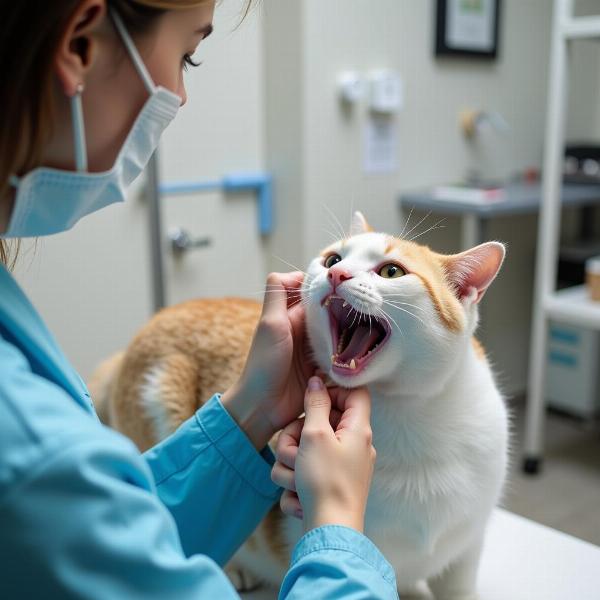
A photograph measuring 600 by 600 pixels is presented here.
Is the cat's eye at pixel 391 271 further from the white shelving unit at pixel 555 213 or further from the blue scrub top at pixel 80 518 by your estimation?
the white shelving unit at pixel 555 213

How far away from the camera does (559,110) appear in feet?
6.19

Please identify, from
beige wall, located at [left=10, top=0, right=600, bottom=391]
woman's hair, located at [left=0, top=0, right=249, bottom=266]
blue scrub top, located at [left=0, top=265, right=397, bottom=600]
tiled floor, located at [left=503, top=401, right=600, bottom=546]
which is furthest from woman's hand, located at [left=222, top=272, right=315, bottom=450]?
tiled floor, located at [left=503, top=401, right=600, bottom=546]

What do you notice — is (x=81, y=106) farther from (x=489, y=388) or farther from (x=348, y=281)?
(x=489, y=388)

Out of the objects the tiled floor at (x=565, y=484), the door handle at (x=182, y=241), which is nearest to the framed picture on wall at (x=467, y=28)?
the door handle at (x=182, y=241)

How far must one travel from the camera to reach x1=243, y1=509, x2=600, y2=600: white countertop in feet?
2.70

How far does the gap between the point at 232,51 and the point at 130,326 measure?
87cm

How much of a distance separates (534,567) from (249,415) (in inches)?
16.6

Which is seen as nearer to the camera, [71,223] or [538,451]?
[71,223]

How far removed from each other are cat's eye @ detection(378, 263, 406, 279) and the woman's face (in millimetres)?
292

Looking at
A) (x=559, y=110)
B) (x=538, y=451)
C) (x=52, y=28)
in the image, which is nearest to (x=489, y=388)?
(x=52, y=28)

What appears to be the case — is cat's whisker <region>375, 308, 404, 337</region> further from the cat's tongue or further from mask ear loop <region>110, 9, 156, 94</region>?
mask ear loop <region>110, 9, 156, 94</region>

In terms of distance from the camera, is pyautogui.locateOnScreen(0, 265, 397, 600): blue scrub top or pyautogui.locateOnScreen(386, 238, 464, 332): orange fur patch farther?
pyautogui.locateOnScreen(386, 238, 464, 332): orange fur patch

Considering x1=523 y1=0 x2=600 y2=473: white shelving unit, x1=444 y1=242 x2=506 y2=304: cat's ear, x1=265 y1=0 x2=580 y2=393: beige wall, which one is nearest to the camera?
x1=444 y1=242 x2=506 y2=304: cat's ear

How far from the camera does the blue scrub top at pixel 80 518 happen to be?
1.40ft
